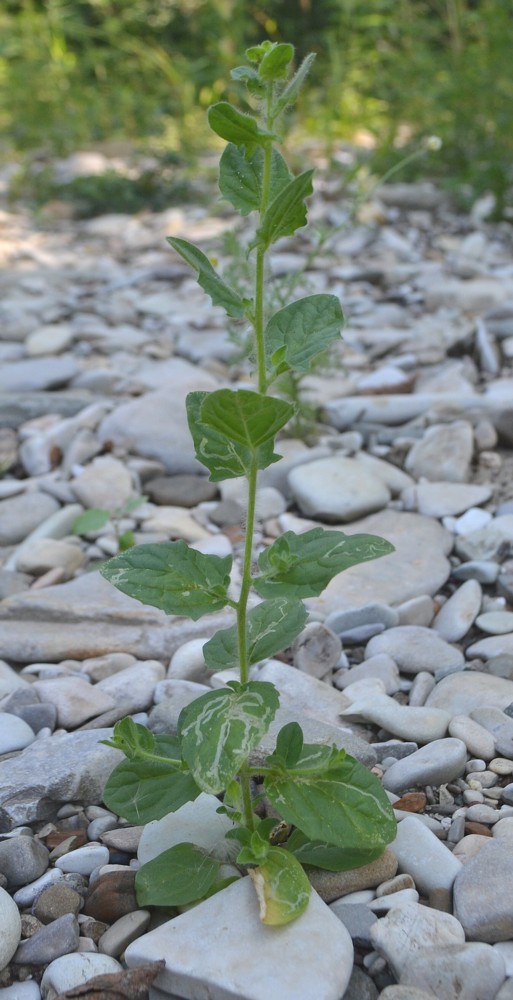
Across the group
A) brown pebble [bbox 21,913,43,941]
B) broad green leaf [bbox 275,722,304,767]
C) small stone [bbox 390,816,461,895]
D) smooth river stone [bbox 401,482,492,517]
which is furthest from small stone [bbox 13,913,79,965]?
smooth river stone [bbox 401,482,492,517]

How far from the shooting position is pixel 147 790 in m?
1.52

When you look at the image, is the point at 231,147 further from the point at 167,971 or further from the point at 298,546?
the point at 167,971

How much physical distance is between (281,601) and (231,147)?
2.08 ft

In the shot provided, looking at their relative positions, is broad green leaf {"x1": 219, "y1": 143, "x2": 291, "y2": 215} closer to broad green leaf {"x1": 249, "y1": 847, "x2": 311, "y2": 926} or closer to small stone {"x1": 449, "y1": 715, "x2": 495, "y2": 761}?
broad green leaf {"x1": 249, "y1": 847, "x2": 311, "y2": 926}

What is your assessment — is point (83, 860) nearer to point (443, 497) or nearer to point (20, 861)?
point (20, 861)

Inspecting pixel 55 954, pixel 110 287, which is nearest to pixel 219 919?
pixel 55 954

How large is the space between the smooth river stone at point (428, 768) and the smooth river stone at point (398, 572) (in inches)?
26.5

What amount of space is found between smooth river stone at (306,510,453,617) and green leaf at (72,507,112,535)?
0.65 m

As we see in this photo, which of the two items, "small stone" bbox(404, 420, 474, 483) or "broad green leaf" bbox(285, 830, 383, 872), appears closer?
"broad green leaf" bbox(285, 830, 383, 872)

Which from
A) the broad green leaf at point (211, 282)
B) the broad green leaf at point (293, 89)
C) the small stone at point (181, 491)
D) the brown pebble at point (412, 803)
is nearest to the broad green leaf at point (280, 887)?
the brown pebble at point (412, 803)

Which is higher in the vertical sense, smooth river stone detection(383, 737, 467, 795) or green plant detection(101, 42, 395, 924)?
green plant detection(101, 42, 395, 924)

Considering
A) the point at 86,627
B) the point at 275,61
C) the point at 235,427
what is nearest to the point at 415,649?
the point at 86,627

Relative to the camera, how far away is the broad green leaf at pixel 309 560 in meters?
1.33

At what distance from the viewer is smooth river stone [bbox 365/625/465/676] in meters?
2.18
